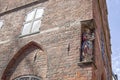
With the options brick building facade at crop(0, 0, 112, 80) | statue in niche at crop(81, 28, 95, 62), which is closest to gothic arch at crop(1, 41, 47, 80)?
brick building facade at crop(0, 0, 112, 80)

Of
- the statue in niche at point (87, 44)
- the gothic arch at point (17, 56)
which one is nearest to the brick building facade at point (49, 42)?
the gothic arch at point (17, 56)

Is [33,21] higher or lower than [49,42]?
higher

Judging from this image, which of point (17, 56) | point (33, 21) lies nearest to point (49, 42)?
point (17, 56)

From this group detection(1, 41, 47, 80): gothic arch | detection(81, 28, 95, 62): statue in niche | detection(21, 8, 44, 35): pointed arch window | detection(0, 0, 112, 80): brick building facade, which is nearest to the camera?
detection(81, 28, 95, 62): statue in niche

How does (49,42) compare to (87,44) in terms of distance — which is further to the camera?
(49,42)

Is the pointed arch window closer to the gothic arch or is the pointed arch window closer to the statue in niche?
the gothic arch

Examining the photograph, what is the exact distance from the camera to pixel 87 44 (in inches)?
292

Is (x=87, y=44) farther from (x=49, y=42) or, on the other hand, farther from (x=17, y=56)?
(x=17, y=56)

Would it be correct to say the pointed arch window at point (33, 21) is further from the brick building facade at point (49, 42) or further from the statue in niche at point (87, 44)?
the statue in niche at point (87, 44)

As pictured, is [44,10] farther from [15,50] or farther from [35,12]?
[15,50]

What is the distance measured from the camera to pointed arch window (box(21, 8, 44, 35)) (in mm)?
9672

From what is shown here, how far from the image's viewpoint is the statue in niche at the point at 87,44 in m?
7.08

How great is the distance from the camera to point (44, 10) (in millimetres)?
10070

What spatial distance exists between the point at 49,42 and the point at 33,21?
1973 millimetres
